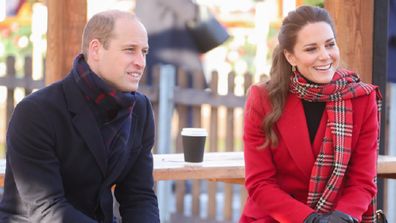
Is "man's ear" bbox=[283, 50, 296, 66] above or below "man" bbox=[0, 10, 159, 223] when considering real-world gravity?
above

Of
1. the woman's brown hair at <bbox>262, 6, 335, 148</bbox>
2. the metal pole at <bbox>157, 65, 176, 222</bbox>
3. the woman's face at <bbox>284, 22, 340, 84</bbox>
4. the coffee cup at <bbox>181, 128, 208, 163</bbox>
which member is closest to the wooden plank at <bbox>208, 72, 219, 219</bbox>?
the metal pole at <bbox>157, 65, 176, 222</bbox>

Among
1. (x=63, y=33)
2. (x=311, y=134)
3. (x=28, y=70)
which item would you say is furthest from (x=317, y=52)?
(x=28, y=70)

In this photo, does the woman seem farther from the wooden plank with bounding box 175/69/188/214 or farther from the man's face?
the wooden plank with bounding box 175/69/188/214

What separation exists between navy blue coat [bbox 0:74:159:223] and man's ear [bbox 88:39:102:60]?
0.38 feet

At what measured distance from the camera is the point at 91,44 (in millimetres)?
2951

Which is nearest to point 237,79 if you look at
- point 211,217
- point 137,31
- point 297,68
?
point 211,217

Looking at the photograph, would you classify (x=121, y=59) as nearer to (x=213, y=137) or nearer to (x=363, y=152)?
(x=363, y=152)

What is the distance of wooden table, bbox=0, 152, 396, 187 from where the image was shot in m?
3.58

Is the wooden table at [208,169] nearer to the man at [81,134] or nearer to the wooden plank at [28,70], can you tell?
the man at [81,134]

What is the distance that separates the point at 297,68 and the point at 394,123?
2.61m

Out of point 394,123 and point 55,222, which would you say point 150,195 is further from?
point 394,123

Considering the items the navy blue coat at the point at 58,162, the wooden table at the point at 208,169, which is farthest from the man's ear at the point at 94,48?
the wooden table at the point at 208,169

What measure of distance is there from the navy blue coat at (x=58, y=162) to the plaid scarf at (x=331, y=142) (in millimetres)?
743

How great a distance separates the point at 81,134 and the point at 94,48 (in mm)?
316
